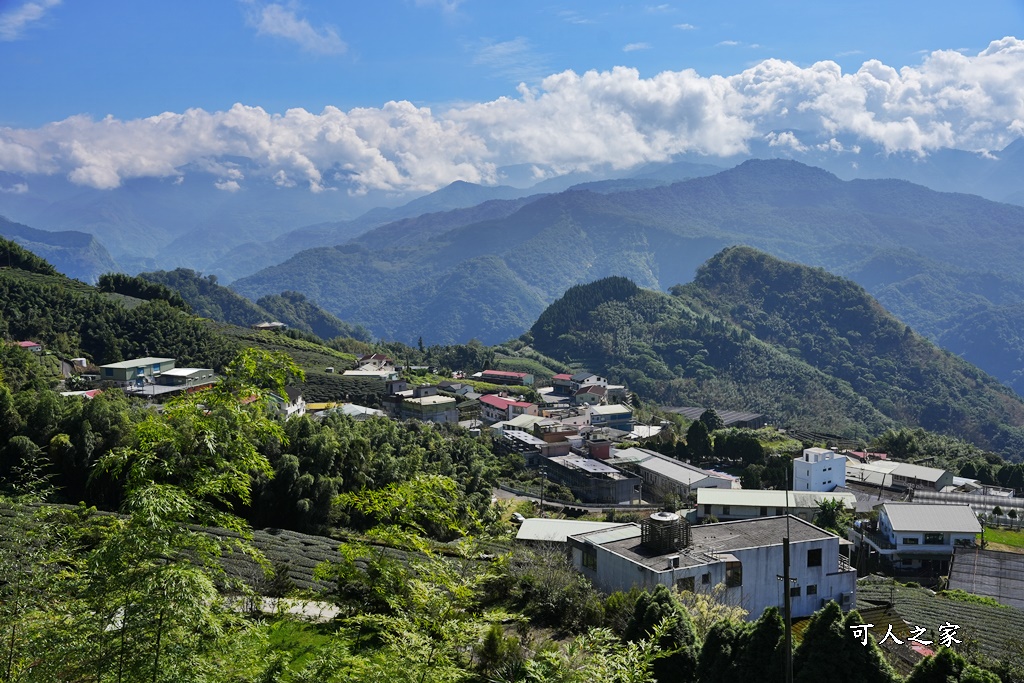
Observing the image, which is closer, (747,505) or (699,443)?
(747,505)

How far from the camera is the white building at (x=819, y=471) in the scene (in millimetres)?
41156

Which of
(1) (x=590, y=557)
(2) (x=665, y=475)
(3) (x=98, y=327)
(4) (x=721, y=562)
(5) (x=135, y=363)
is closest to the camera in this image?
(4) (x=721, y=562)

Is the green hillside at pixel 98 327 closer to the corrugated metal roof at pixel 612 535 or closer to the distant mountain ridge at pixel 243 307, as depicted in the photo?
the corrugated metal roof at pixel 612 535

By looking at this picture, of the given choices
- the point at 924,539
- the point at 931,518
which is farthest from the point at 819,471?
the point at 924,539

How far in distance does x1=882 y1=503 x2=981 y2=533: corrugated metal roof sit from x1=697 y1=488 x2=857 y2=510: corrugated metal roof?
12.8 feet

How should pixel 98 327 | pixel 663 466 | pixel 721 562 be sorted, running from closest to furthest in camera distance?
pixel 721 562 < pixel 663 466 < pixel 98 327

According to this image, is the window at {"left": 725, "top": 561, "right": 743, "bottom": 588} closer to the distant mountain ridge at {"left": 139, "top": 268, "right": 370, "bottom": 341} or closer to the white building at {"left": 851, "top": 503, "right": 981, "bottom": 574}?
the white building at {"left": 851, "top": 503, "right": 981, "bottom": 574}

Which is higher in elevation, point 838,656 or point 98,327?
point 98,327

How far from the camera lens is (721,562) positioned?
17.3m

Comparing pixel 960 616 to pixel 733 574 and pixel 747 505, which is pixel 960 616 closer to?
pixel 733 574

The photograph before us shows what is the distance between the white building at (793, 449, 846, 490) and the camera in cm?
4116

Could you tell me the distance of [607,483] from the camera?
39.8 m

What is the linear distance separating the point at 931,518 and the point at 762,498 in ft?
20.9

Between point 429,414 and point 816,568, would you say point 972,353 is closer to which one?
point 429,414
